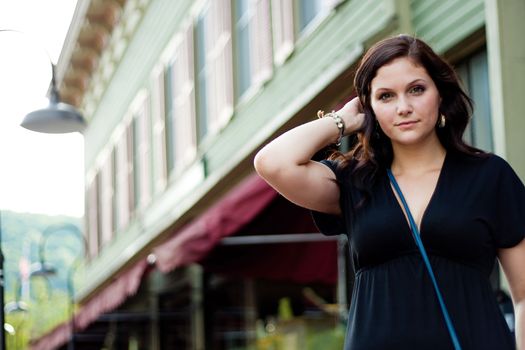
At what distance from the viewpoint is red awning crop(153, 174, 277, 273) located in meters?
9.79

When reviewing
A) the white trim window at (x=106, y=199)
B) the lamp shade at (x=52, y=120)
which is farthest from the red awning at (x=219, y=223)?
the white trim window at (x=106, y=199)

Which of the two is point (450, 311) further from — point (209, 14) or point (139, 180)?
point (139, 180)

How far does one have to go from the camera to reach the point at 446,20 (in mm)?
8055

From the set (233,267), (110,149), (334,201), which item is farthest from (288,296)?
(334,201)

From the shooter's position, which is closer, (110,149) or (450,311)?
(450,311)

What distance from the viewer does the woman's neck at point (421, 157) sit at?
3.12 metres

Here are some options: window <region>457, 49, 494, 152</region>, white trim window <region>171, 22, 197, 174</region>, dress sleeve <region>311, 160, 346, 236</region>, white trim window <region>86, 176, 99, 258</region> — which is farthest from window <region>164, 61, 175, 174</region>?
dress sleeve <region>311, 160, 346, 236</region>

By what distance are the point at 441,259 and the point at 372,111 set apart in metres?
0.50

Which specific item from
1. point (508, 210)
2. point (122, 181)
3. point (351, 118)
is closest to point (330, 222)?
point (351, 118)

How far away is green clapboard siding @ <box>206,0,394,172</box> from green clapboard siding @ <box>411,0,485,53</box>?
11.0 inches

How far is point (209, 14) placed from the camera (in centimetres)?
1527

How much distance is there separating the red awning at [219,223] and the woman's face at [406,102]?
20.7 ft

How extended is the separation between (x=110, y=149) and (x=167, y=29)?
21.9 ft

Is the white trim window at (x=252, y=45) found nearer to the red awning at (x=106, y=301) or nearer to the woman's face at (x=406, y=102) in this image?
the red awning at (x=106, y=301)
